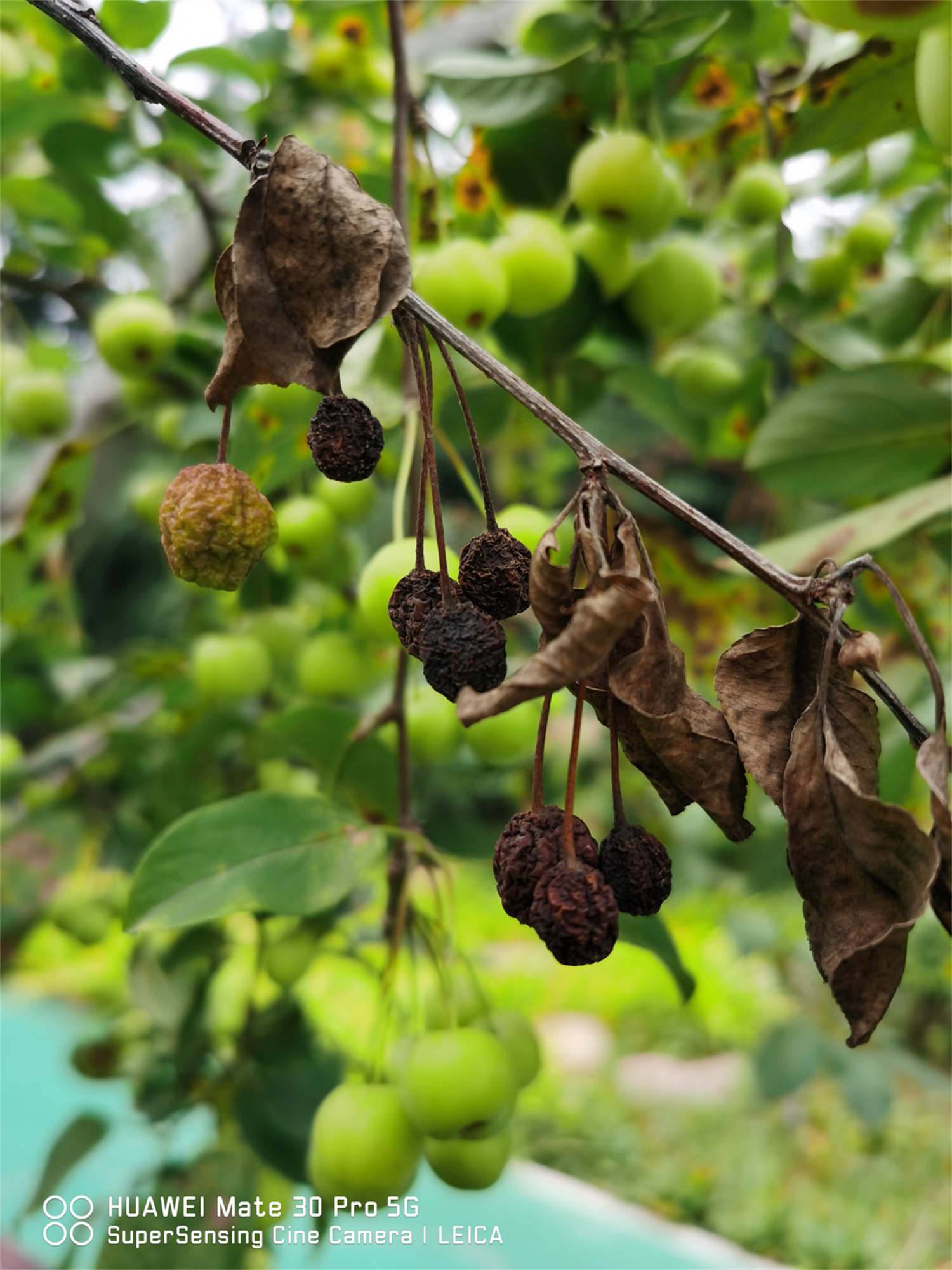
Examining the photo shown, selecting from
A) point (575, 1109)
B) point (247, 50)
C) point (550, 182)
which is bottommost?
point (575, 1109)

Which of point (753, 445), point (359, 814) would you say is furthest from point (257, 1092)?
point (753, 445)

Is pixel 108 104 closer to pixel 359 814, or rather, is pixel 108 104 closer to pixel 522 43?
pixel 522 43

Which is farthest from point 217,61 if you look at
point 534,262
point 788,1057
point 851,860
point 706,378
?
point 788,1057

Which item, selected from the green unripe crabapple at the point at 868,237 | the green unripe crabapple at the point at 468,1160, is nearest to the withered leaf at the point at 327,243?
the green unripe crabapple at the point at 468,1160

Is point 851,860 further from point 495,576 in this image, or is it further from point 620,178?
point 620,178

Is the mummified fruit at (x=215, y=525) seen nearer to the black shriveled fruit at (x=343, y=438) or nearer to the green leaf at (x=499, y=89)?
the black shriveled fruit at (x=343, y=438)

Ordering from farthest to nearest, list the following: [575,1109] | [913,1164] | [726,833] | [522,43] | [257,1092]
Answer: [575,1109], [913,1164], [257,1092], [522,43], [726,833]

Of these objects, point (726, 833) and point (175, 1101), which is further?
point (175, 1101)
